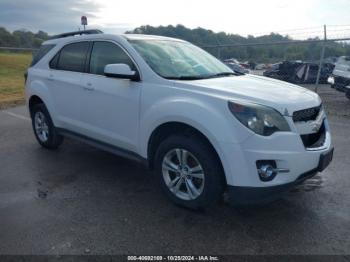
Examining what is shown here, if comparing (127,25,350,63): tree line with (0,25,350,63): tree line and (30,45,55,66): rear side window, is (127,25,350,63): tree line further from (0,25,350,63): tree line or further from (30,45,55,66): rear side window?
(30,45,55,66): rear side window

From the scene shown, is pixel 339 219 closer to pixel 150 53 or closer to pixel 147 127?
pixel 147 127

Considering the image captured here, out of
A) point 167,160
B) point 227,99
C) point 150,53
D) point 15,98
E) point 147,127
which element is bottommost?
point 15,98

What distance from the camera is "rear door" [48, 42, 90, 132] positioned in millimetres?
4926

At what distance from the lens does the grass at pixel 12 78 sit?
1191 cm

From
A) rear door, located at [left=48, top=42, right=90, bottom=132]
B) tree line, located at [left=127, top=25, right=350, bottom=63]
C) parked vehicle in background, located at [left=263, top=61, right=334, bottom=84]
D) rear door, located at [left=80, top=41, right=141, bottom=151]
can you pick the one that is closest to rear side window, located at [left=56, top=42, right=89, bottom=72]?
rear door, located at [left=48, top=42, right=90, bottom=132]

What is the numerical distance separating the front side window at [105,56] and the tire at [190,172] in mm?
1175

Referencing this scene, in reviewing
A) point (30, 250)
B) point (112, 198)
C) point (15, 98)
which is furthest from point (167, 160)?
point (15, 98)

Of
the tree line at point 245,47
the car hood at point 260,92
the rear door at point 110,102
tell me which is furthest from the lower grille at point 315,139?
the tree line at point 245,47

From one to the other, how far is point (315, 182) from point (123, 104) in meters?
2.55

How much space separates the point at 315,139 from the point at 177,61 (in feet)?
5.93

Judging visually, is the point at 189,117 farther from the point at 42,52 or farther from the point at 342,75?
the point at 342,75

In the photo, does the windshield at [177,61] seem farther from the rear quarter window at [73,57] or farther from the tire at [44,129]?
the tire at [44,129]

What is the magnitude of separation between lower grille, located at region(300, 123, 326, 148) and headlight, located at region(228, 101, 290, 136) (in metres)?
0.29

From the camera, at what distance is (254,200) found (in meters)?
3.22
